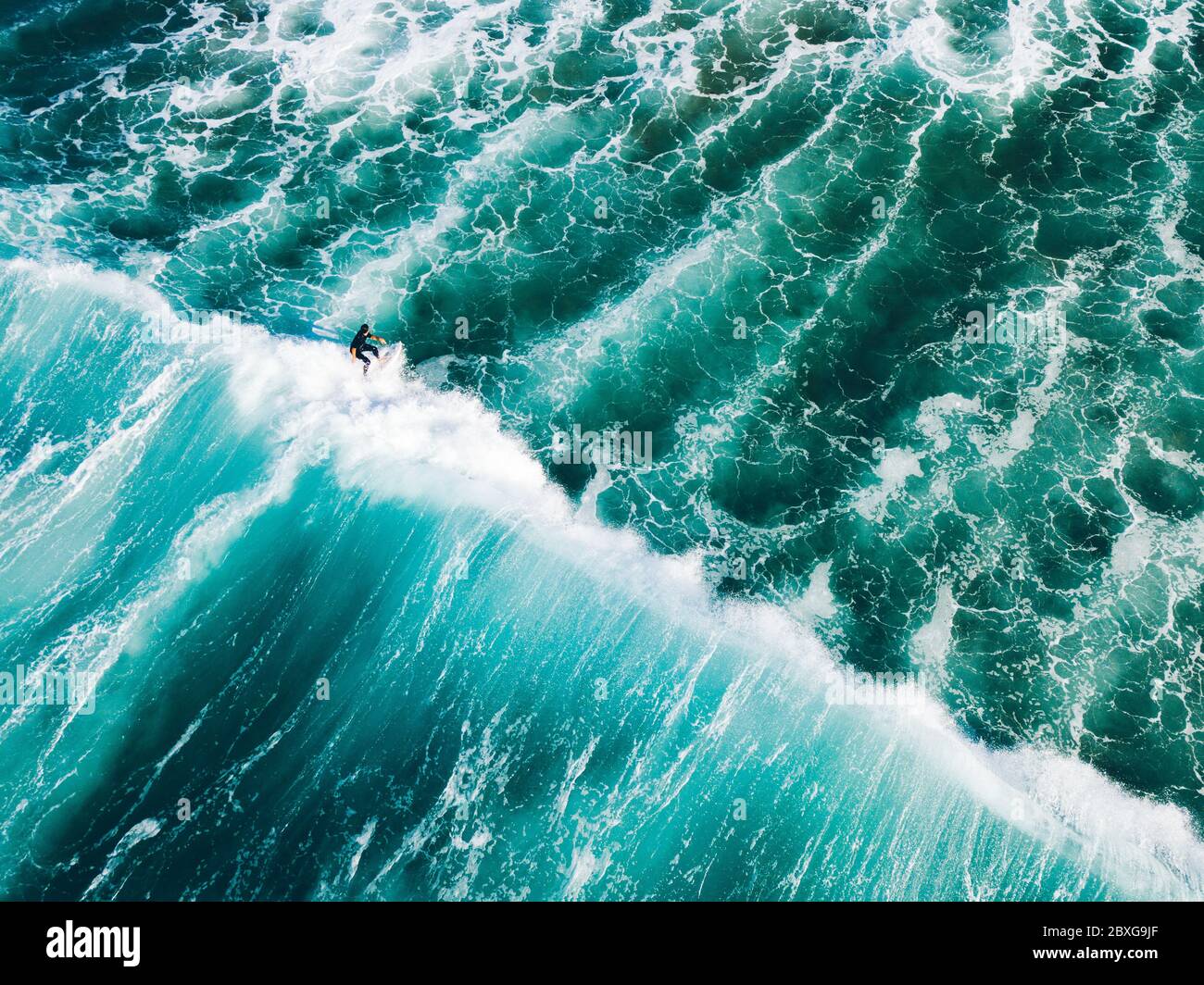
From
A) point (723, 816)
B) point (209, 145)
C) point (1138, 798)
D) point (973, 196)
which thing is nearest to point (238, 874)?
point (723, 816)

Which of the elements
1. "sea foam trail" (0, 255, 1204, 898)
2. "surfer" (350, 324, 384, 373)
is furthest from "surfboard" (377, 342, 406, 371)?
"sea foam trail" (0, 255, 1204, 898)

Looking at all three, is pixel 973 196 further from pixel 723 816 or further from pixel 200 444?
pixel 200 444

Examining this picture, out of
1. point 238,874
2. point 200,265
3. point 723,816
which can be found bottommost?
point 238,874

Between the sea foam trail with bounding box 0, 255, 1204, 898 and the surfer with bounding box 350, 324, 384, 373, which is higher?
the surfer with bounding box 350, 324, 384, 373

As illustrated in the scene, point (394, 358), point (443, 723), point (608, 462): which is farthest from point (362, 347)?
point (443, 723)

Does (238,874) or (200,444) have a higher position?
(200,444)

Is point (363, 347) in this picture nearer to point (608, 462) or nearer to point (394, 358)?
point (394, 358)

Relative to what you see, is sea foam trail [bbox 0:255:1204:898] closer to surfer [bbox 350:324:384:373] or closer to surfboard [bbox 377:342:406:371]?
surfer [bbox 350:324:384:373]

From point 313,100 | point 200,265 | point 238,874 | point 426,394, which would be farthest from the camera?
point 313,100
